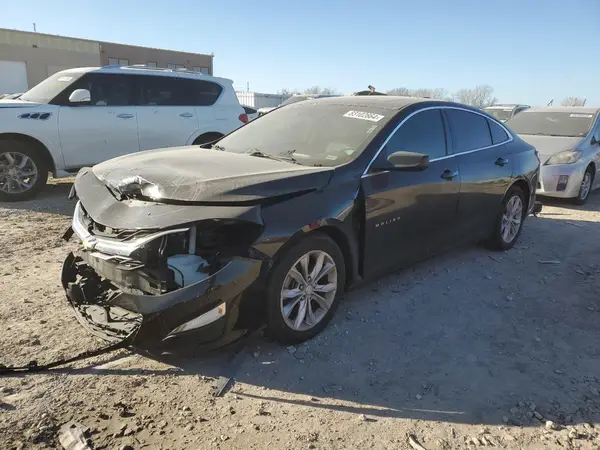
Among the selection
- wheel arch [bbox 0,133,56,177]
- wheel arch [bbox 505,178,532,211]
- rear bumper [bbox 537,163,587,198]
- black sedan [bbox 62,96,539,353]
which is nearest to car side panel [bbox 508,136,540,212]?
wheel arch [bbox 505,178,532,211]

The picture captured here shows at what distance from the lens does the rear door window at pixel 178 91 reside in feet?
27.0

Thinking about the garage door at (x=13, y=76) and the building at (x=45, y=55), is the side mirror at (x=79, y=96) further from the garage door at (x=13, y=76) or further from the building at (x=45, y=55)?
the garage door at (x=13, y=76)

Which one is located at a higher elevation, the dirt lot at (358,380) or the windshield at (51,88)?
the windshield at (51,88)

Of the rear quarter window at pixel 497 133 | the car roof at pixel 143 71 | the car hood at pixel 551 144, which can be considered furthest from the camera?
Answer: the car hood at pixel 551 144

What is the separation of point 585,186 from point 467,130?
514 centimetres

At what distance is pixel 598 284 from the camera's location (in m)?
4.86

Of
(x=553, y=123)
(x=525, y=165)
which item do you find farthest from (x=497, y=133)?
(x=553, y=123)

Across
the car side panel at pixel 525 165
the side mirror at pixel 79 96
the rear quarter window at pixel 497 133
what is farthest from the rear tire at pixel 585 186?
the side mirror at pixel 79 96

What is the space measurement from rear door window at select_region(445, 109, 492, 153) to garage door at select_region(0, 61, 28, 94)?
3856cm

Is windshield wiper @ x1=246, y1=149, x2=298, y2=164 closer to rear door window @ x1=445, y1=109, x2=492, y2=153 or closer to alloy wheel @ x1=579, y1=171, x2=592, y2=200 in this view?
rear door window @ x1=445, y1=109, x2=492, y2=153

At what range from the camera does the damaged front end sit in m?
2.77

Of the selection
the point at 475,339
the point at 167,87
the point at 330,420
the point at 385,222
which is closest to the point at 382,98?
the point at 385,222

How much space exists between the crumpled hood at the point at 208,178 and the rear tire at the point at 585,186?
6.97 meters

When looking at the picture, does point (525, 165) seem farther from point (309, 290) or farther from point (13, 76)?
point (13, 76)
